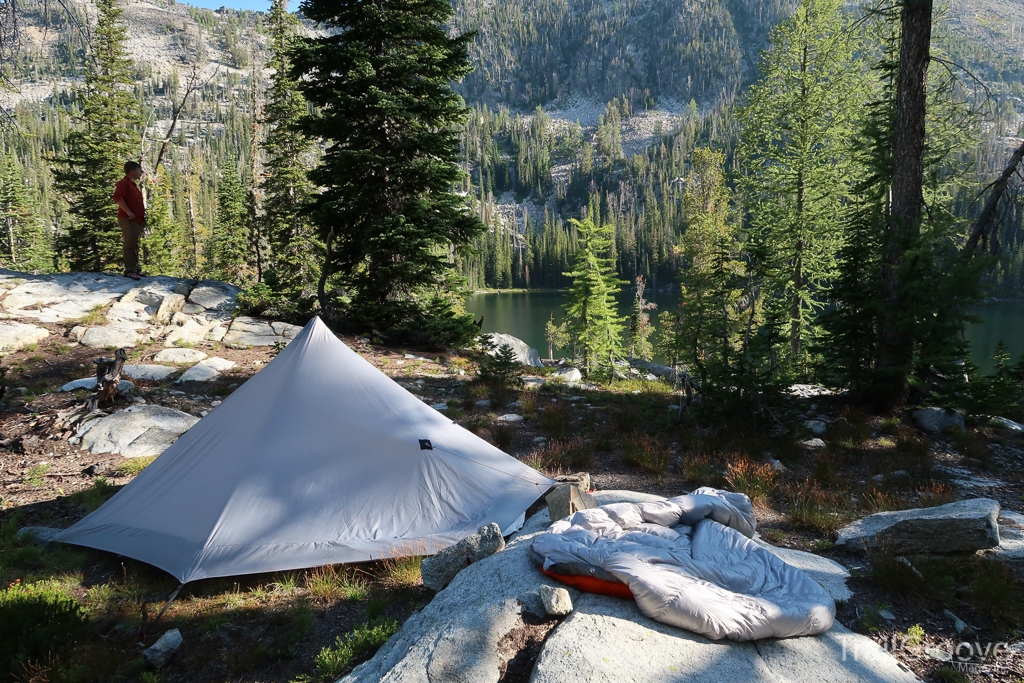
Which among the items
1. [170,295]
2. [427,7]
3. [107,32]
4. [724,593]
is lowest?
[724,593]

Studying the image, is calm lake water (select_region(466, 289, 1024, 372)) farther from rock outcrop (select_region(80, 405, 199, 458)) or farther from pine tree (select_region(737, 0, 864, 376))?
rock outcrop (select_region(80, 405, 199, 458))

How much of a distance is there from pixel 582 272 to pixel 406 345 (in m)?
15.6

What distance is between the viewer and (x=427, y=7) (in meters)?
13.1

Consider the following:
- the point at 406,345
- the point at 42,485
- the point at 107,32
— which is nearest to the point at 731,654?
the point at 42,485

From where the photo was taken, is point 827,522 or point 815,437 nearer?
point 827,522

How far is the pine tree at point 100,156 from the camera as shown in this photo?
74.0ft

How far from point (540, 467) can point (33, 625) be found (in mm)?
5011

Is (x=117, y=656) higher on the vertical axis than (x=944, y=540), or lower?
lower

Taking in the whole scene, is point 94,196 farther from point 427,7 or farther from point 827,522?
point 827,522

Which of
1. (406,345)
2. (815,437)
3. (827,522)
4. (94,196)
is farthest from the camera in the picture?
(94,196)

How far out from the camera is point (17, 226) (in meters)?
45.3

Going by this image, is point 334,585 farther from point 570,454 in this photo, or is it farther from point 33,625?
point 570,454

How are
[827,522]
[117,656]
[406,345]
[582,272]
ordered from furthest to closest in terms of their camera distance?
[582,272] < [406,345] < [827,522] < [117,656]

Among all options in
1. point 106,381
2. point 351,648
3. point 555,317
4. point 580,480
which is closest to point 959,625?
point 580,480
